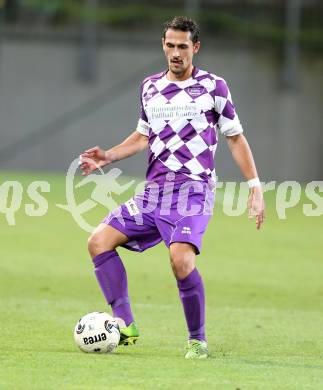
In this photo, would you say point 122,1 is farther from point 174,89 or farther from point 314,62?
point 174,89

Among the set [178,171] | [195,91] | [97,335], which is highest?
[195,91]

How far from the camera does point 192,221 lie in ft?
25.1

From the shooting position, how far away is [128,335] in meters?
7.86

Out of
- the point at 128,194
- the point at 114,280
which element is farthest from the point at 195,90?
the point at 128,194

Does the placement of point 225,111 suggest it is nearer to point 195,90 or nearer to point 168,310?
point 195,90

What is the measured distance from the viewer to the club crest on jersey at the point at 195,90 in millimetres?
7809

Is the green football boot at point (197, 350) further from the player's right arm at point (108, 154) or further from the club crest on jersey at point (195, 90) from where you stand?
the club crest on jersey at point (195, 90)

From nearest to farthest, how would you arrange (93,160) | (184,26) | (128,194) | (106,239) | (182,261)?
(182,261) → (184,26) → (106,239) → (93,160) → (128,194)

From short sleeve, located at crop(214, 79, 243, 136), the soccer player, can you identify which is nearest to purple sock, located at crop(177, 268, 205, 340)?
the soccer player

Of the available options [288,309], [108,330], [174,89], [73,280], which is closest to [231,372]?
[108,330]

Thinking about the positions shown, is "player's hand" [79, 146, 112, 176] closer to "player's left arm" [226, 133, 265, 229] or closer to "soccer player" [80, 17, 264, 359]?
Answer: "soccer player" [80, 17, 264, 359]

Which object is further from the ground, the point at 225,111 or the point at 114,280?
the point at 225,111

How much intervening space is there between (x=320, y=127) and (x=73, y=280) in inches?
1031

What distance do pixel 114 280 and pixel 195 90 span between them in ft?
4.53
